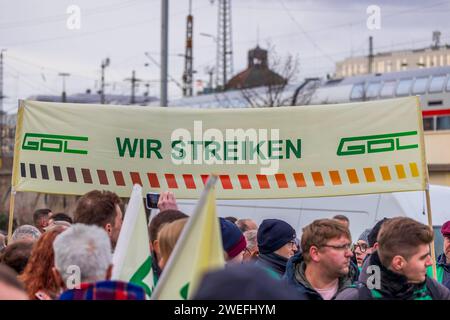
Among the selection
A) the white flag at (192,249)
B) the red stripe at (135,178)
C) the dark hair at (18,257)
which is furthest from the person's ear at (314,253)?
the red stripe at (135,178)

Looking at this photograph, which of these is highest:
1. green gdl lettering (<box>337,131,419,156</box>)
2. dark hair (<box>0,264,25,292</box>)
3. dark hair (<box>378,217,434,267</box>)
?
green gdl lettering (<box>337,131,419,156</box>)

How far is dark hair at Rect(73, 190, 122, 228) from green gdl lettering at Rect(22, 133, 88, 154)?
8.04ft

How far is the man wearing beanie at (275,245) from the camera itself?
267 inches

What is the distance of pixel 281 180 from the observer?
8.56 m

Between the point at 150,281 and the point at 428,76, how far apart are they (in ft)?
97.4

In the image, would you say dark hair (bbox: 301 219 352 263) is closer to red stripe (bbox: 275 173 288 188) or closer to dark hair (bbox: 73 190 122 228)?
dark hair (bbox: 73 190 122 228)

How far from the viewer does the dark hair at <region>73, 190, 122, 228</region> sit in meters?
6.13

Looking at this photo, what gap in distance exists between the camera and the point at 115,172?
8.63 meters

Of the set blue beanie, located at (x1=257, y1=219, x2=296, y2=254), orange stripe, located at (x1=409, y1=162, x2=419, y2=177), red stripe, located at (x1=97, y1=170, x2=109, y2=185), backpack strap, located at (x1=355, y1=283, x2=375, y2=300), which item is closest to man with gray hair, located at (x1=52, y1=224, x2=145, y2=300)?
backpack strap, located at (x1=355, y1=283, x2=375, y2=300)
